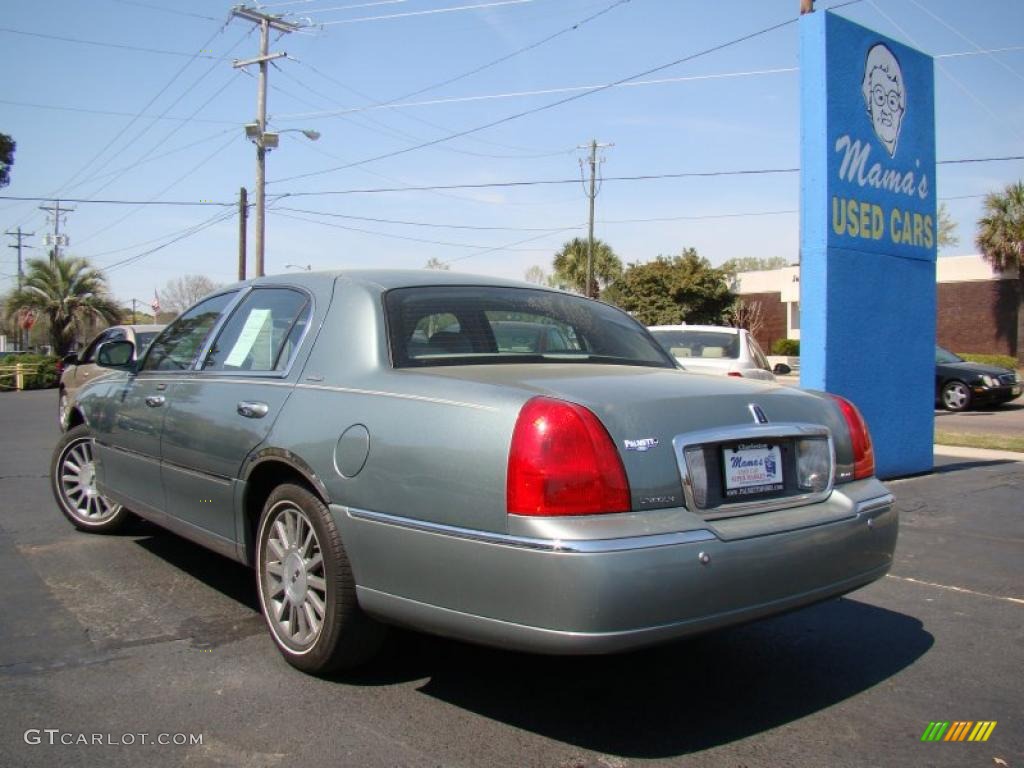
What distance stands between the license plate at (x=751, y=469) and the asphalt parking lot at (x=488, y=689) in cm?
65

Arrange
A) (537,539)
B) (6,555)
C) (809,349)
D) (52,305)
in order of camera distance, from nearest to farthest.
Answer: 1. (537,539)
2. (6,555)
3. (809,349)
4. (52,305)

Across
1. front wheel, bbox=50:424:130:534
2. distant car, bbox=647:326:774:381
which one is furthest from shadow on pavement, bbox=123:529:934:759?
distant car, bbox=647:326:774:381

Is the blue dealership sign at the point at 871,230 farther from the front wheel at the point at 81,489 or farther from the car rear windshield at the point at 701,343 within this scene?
the front wheel at the point at 81,489

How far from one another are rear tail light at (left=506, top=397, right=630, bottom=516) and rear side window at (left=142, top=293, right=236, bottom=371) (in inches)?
95.5

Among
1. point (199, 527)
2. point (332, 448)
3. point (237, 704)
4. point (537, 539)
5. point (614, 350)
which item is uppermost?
point (614, 350)

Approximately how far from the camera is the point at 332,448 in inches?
128

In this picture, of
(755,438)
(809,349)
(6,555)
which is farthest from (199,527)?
(809,349)

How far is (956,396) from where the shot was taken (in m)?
18.8

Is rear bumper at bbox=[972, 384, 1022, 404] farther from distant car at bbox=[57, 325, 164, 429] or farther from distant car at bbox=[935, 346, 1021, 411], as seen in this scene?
distant car at bbox=[57, 325, 164, 429]

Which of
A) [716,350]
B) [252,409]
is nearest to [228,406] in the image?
[252,409]

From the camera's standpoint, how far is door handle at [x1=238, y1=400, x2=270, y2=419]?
145 inches

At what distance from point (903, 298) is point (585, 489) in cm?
712

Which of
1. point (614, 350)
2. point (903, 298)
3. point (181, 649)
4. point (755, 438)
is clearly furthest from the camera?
point (903, 298)

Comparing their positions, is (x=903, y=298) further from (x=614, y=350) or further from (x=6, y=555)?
(x=6, y=555)
